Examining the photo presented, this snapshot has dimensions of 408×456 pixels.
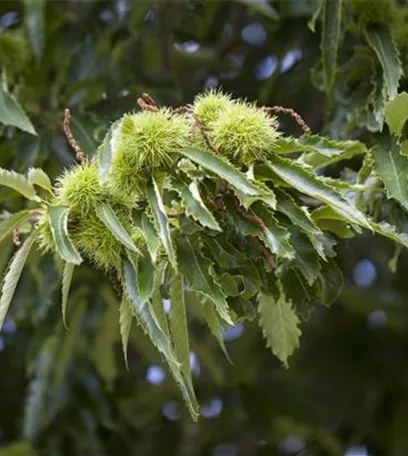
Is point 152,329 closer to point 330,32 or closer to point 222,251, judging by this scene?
point 222,251

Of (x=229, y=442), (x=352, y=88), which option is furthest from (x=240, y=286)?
(x=229, y=442)

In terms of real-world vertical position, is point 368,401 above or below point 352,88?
below

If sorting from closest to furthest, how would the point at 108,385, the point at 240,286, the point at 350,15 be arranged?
the point at 240,286 → the point at 350,15 → the point at 108,385

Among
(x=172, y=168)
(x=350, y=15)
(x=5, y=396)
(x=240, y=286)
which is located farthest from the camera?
(x=5, y=396)

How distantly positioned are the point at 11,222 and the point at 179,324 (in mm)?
231

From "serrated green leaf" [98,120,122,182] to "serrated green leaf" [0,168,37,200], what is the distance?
6.2 inches

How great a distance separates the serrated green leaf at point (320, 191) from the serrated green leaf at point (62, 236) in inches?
9.8

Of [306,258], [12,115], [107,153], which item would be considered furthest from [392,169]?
[12,115]

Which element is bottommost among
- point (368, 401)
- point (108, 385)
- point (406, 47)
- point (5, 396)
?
point (368, 401)

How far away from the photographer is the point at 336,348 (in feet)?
10.2

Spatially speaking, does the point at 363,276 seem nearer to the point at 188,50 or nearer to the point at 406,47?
the point at 188,50

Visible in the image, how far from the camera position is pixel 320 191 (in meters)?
1.32

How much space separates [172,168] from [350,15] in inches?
25.3

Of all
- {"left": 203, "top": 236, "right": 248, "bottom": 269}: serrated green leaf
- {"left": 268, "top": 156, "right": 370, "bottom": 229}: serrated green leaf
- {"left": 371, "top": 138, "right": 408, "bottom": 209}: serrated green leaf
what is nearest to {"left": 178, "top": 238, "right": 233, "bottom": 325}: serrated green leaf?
A: {"left": 203, "top": 236, "right": 248, "bottom": 269}: serrated green leaf
